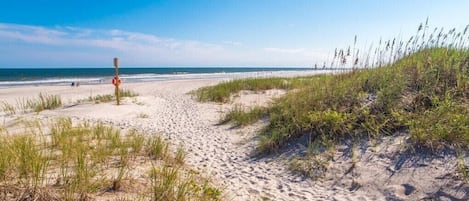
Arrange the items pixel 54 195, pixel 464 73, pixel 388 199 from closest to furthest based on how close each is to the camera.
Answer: pixel 54 195 < pixel 388 199 < pixel 464 73

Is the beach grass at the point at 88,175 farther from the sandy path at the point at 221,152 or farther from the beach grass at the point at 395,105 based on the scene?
the beach grass at the point at 395,105

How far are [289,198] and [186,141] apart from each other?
357 centimetres

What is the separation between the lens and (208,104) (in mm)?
12680

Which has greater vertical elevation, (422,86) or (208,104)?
(422,86)

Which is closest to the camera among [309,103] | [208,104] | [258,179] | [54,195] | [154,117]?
Answer: [54,195]

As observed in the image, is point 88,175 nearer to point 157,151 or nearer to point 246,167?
point 157,151

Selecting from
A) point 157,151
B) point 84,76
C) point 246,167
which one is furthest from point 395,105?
point 84,76

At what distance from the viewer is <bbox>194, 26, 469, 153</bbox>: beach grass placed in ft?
15.1

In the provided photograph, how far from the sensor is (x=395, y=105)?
551cm

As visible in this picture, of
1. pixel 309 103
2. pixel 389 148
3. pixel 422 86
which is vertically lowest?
pixel 389 148

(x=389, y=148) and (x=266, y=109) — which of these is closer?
(x=389, y=148)

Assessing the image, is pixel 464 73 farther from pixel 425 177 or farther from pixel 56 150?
pixel 56 150

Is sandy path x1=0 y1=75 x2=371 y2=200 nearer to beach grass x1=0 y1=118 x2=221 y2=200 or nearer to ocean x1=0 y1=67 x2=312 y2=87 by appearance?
beach grass x1=0 y1=118 x2=221 y2=200

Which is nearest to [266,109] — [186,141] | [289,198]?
[186,141]
